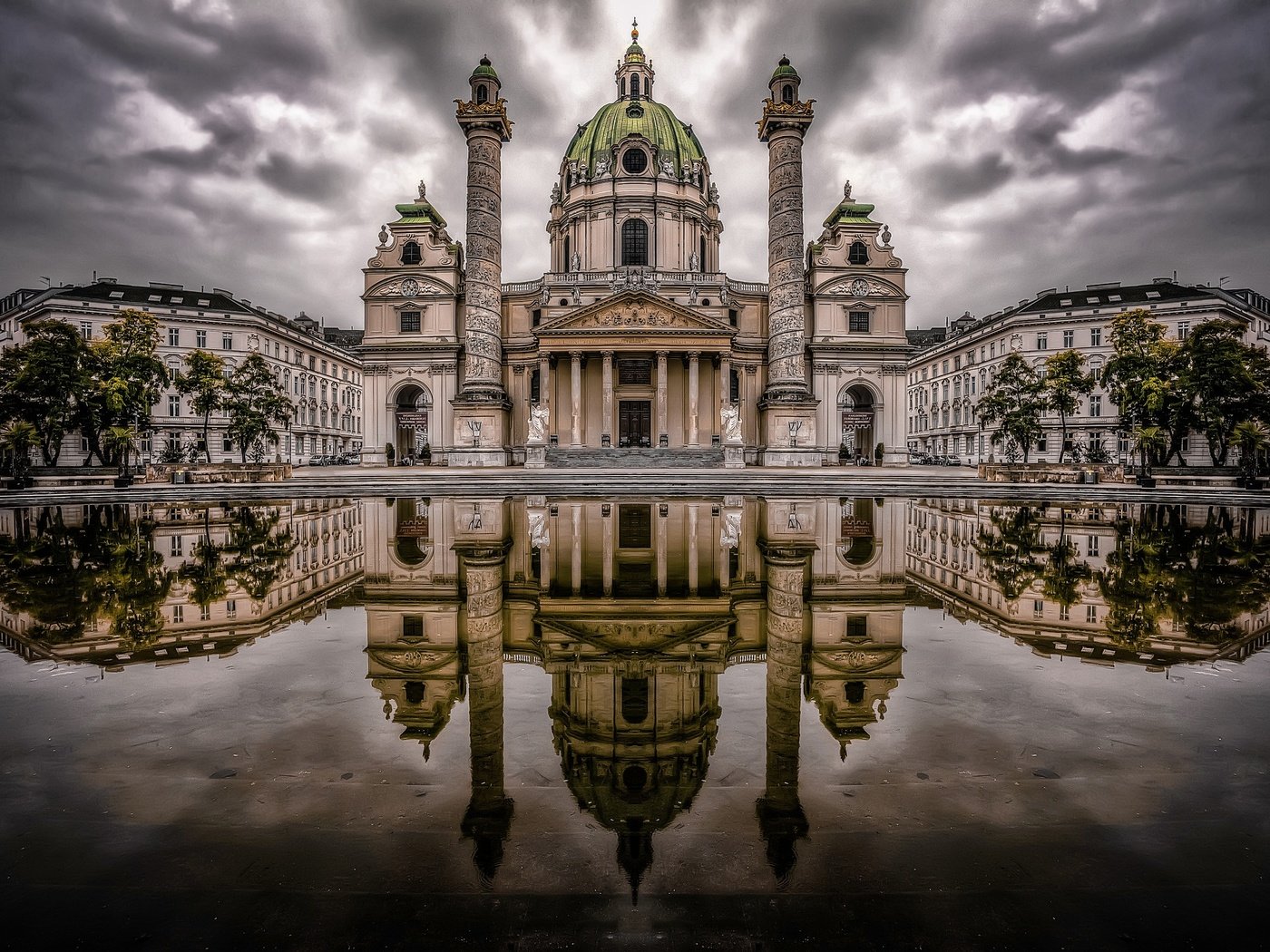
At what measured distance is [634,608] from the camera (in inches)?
299

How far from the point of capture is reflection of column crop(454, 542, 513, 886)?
3.03m

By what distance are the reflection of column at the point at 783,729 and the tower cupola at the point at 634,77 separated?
74.6 meters

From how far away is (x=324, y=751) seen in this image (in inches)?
157

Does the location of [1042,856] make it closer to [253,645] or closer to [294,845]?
[294,845]

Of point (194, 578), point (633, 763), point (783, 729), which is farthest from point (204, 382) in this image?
point (783, 729)

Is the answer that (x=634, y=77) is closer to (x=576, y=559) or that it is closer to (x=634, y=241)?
(x=634, y=241)

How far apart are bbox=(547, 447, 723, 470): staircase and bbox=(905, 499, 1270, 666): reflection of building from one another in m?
25.3

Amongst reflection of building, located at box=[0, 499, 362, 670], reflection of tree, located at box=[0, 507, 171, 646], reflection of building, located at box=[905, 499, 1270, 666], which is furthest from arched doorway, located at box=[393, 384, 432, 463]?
reflection of building, located at box=[905, 499, 1270, 666]

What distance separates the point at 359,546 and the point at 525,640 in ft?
26.3

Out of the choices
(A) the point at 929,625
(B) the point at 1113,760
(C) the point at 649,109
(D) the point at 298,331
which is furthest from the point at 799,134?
(D) the point at 298,331

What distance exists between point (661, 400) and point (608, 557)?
130 feet

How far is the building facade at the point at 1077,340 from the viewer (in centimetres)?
6488

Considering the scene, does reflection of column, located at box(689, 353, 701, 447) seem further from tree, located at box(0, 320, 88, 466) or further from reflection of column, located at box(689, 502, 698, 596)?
tree, located at box(0, 320, 88, 466)

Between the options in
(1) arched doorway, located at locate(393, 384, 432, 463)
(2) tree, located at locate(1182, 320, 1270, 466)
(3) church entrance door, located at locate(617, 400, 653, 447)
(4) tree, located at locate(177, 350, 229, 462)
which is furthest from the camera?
(1) arched doorway, located at locate(393, 384, 432, 463)
